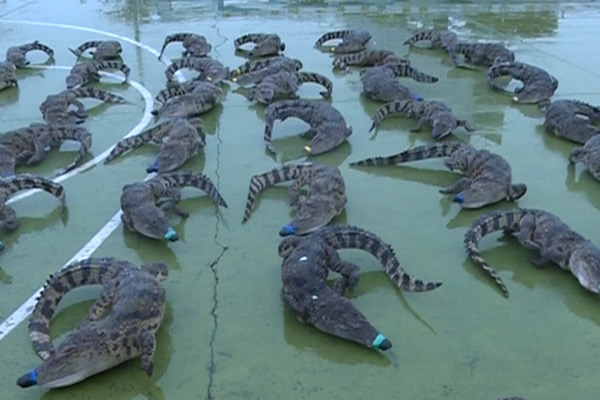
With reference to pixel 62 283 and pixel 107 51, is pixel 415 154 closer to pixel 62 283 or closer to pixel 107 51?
pixel 62 283

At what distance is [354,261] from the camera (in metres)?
5.32

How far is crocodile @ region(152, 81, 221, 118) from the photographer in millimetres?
8589

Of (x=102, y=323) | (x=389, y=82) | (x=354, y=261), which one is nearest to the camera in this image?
(x=102, y=323)

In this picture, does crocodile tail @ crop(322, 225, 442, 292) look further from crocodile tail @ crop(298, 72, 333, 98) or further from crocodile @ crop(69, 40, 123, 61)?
crocodile @ crop(69, 40, 123, 61)

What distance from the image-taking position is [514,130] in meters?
8.22

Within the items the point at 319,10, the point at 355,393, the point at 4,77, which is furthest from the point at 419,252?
the point at 319,10

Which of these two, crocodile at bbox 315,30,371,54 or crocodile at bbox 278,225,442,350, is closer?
crocodile at bbox 278,225,442,350

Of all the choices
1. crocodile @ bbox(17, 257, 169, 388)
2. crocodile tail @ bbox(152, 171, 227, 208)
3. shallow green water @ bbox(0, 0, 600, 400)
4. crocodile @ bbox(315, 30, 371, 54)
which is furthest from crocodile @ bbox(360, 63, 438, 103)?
crocodile @ bbox(17, 257, 169, 388)

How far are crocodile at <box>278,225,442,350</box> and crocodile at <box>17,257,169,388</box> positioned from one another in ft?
3.17

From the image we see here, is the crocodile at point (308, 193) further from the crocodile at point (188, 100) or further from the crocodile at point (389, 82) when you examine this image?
the crocodile at point (389, 82)

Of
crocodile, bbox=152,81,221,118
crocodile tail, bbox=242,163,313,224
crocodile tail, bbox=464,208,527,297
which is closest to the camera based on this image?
crocodile tail, bbox=464,208,527,297

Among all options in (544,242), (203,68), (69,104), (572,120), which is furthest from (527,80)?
(69,104)

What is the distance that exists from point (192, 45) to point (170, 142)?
5120mm

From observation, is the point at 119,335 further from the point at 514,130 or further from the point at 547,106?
the point at 547,106
